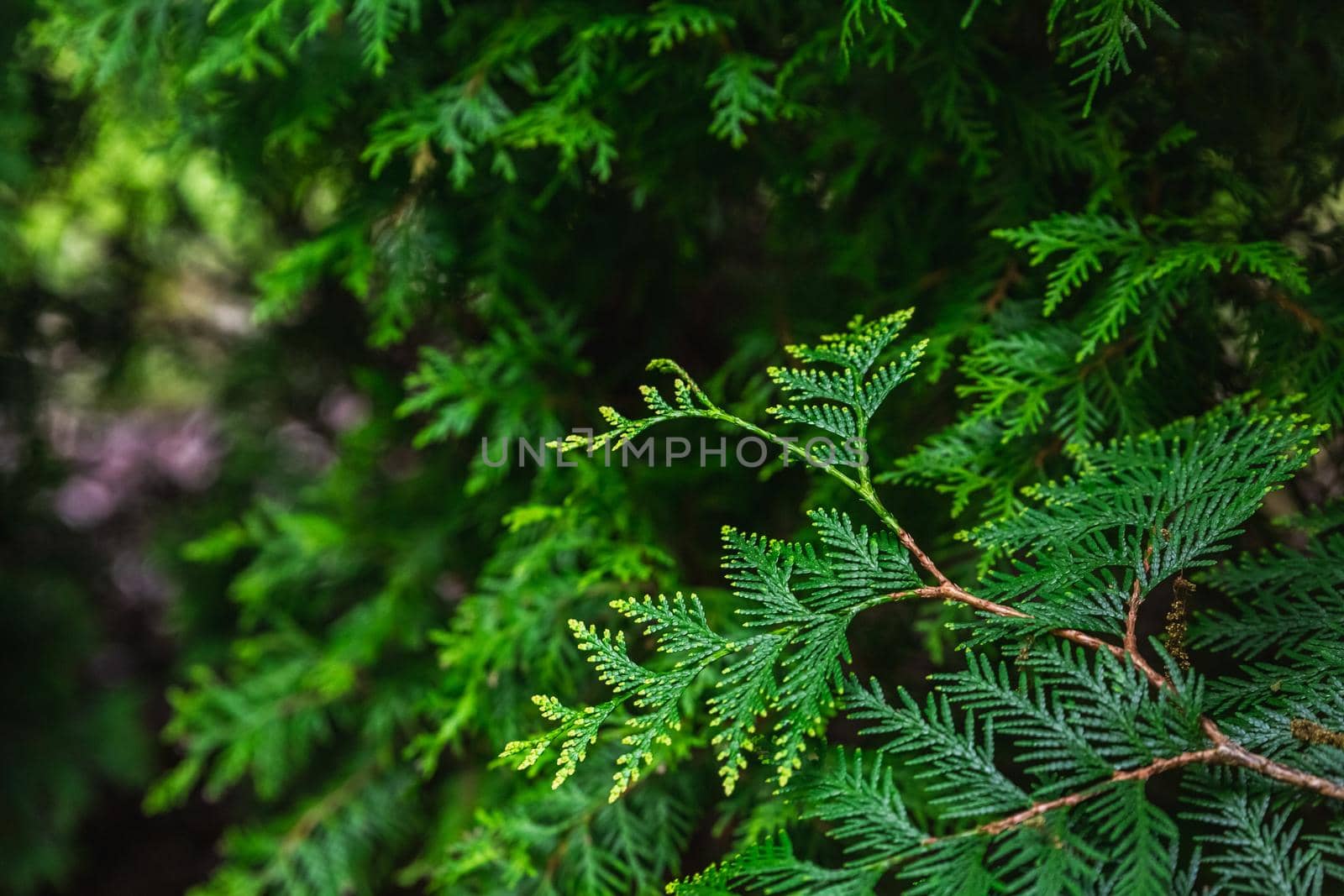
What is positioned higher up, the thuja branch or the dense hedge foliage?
the dense hedge foliage

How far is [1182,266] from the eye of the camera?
1.13m

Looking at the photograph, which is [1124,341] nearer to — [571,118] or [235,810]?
[571,118]

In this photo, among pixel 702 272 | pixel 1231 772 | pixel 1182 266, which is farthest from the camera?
pixel 702 272

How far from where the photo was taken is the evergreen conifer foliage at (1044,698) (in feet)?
2.68

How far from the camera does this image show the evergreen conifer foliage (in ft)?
2.68

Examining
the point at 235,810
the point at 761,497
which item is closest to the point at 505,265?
the point at 761,497

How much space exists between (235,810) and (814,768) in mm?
2425

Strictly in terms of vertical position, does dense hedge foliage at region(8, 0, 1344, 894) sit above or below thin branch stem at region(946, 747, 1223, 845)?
above

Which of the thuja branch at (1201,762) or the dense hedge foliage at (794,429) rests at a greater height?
the dense hedge foliage at (794,429)

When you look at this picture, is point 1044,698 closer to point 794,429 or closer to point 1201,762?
point 1201,762

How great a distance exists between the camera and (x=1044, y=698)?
929mm

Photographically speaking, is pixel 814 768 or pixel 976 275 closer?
pixel 814 768

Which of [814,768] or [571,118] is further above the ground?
[571,118]

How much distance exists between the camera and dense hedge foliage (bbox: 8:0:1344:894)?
89 centimetres
